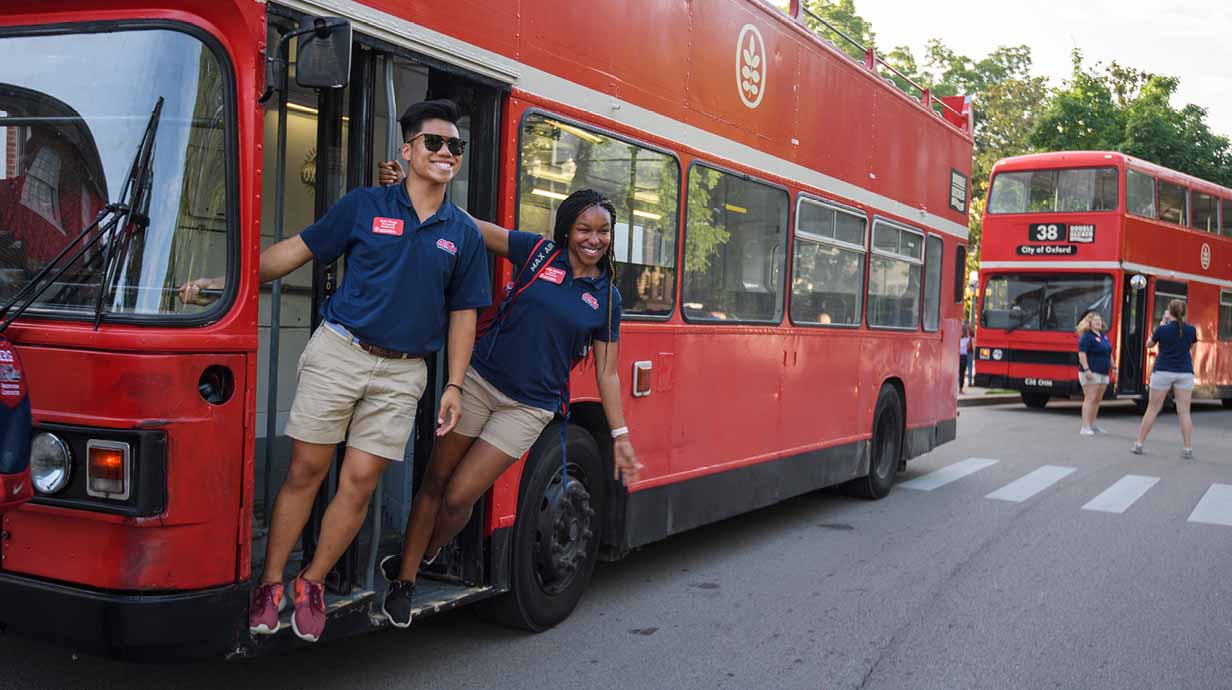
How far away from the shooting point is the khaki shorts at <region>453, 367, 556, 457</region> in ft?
15.8

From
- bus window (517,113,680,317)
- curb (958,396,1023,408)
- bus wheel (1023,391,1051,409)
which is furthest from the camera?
curb (958,396,1023,408)

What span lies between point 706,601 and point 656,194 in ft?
7.33

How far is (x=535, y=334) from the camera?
4824 millimetres

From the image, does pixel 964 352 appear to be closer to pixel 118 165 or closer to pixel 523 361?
pixel 523 361

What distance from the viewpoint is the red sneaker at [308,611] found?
155 inches

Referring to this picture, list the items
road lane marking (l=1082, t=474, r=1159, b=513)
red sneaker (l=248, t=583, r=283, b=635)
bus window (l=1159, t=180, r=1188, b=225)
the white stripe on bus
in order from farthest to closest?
bus window (l=1159, t=180, r=1188, b=225)
road lane marking (l=1082, t=474, r=1159, b=513)
the white stripe on bus
red sneaker (l=248, t=583, r=283, b=635)

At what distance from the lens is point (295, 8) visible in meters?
3.83

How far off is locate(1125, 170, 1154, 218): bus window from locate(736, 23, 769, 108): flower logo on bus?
604 inches

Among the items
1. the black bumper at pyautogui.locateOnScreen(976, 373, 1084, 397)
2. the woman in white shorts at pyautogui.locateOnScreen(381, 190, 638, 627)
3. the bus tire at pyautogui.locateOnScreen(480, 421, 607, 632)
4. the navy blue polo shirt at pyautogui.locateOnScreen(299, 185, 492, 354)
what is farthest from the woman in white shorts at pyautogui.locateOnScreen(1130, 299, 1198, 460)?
the navy blue polo shirt at pyautogui.locateOnScreen(299, 185, 492, 354)

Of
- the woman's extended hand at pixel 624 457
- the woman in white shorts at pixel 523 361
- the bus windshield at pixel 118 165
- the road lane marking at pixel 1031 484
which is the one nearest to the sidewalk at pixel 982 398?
the road lane marking at pixel 1031 484

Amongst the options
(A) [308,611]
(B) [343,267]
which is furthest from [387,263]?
(A) [308,611]

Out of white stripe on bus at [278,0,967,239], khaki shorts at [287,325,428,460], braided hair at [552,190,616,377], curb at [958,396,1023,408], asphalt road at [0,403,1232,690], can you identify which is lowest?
asphalt road at [0,403,1232,690]

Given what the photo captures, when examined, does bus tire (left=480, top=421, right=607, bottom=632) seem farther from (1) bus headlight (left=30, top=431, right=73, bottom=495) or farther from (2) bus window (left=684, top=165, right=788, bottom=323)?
(1) bus headlight (left=30, top=431, right=73, bottom=495)

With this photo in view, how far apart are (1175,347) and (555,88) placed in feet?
36.5
